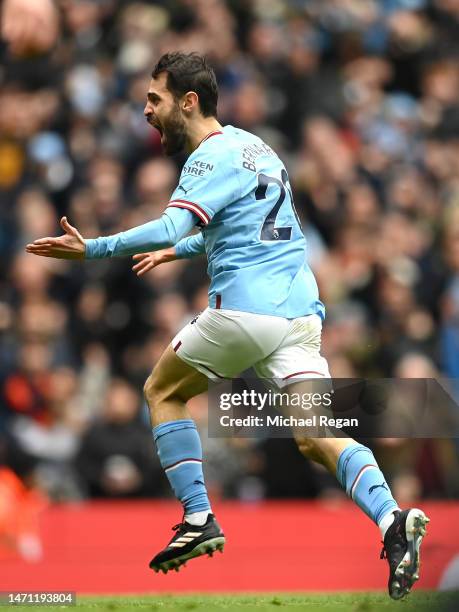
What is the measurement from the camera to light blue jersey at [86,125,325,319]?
6.72 meters

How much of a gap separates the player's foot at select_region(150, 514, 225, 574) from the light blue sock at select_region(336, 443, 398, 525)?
2.49 ft

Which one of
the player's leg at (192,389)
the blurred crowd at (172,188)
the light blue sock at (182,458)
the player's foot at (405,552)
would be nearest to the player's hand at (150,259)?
the player's leg at (192,389)

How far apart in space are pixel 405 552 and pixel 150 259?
1.79 meters

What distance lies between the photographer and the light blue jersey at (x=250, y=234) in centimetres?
681

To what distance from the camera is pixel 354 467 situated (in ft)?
22.1

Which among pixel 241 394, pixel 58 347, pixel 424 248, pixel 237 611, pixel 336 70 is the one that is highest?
pixel 336 70

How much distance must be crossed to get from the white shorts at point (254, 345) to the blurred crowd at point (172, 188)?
13.9ft

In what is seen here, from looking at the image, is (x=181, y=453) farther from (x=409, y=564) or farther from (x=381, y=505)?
(x=409, y=564)

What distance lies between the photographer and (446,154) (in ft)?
47.8

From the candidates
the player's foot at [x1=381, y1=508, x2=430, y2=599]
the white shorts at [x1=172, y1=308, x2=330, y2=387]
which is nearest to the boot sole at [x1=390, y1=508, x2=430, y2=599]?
the player's foot at [x1=381, y1=508, x2=430, y2=599]

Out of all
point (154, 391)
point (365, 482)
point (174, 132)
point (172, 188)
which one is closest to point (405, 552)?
point (365, 482)

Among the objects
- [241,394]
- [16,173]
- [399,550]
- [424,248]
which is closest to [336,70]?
[424,248]

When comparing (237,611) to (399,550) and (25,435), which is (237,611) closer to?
(399,550)

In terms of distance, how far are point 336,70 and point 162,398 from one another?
867cm
